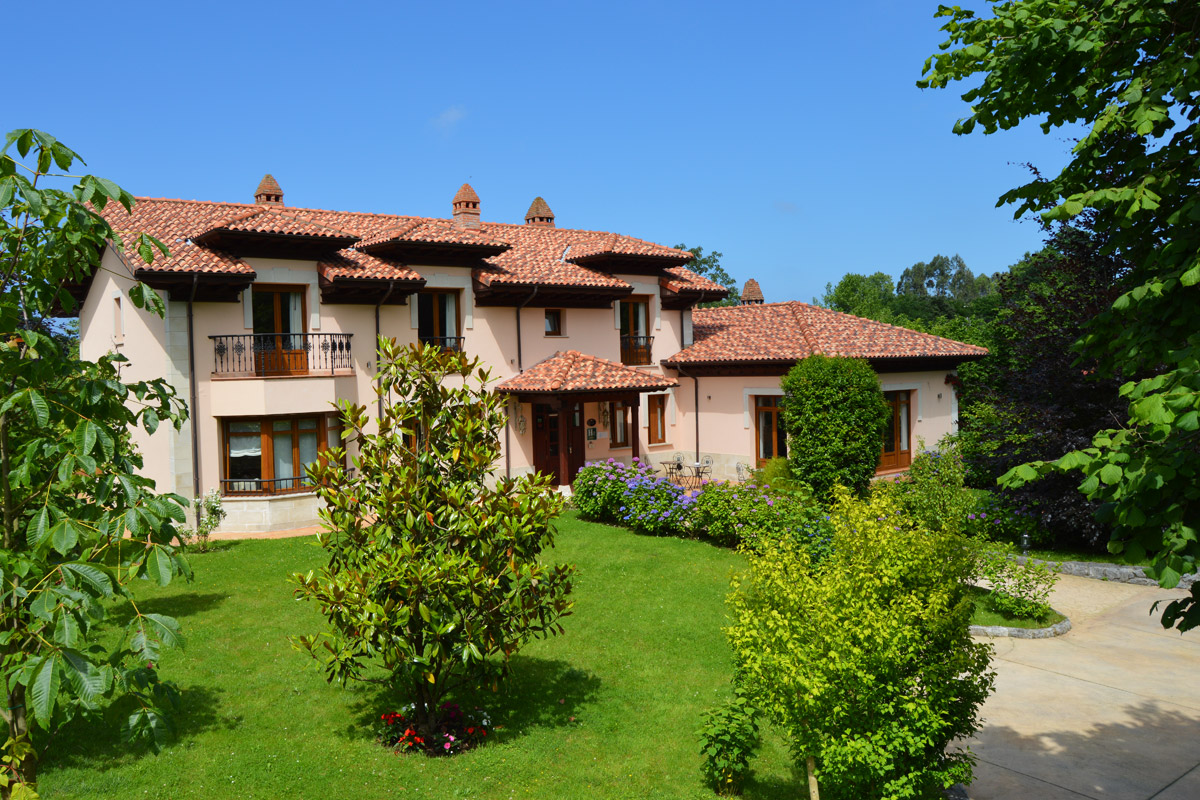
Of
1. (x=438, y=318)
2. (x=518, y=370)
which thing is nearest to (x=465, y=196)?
(x=438, y=318)

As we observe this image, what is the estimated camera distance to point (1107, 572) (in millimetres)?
14984

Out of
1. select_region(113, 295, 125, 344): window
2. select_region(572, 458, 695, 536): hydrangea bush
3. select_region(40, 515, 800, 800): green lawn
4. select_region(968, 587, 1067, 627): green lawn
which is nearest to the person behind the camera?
select_region(40, 515, 800, 800): green lawn

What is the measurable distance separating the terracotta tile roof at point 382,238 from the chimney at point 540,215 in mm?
1033

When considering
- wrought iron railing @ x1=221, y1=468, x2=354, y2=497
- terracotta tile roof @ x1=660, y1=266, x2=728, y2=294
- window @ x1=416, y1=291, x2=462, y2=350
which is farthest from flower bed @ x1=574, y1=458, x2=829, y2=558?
terracotta tile roof @ x1=660, y1=266, x2=728, y2=294

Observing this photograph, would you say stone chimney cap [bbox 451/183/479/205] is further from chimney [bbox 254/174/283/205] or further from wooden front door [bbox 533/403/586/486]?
wooden front door [bbox 533/403/586/486]

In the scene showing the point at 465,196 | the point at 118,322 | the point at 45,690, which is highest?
the point at 465,196

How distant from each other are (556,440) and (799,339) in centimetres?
824

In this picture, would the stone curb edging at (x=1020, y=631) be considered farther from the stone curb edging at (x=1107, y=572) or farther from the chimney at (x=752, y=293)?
the chimney at (x=752, y=293)

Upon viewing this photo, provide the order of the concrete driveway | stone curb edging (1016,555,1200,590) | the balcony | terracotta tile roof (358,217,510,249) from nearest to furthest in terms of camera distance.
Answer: the concrete driveway < stone curb edging (1016,555,1200,590) < terracotta tile roof (358,217,510,249) < the balcony

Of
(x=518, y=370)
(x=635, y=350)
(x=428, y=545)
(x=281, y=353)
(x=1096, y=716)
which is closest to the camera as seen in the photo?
(x=428, y=545)

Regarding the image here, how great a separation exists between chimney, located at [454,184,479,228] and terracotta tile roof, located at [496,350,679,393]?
20.1 feet

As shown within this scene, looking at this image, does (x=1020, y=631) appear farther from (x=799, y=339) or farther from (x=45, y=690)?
(x=799, y=339)

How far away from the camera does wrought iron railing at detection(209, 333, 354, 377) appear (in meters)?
18.6

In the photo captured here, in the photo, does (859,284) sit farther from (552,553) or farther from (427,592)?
(427,592)
